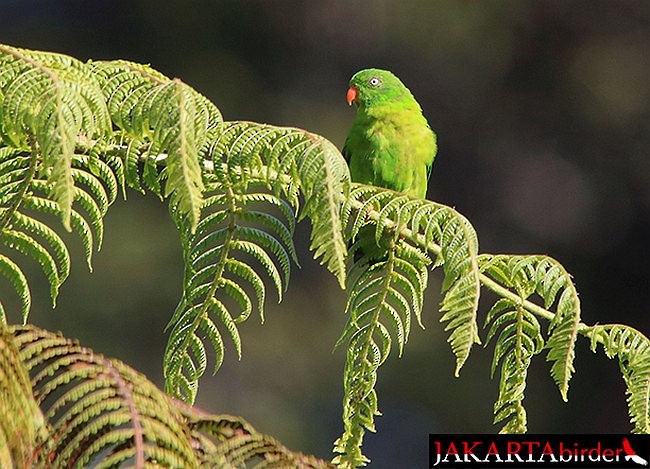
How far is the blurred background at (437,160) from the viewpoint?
33.7ft

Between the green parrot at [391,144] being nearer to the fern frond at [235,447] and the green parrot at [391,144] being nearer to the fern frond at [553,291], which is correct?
the fern frond at [553,291]

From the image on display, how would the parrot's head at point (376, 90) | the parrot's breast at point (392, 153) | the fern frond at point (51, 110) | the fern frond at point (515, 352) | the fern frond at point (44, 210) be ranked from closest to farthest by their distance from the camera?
1. the fern frond at point (51, 110)
2. the fern frond at point (44, 210)
3. the fern frond at point (515, 352)
4. the parrot's breast at point (392, 153)
5. the parrot's head at point (376, 90)

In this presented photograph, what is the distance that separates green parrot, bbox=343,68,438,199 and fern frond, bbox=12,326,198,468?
2491 millimetres

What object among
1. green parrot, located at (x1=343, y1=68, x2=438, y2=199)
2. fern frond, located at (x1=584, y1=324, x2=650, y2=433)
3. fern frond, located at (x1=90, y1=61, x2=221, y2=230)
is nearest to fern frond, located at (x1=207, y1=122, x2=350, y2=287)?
fern frond, located at (x1=90, y1=61, x2=221, y2=230)

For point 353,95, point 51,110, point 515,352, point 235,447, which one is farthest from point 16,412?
point 353,95

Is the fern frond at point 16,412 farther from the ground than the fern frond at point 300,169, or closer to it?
closer to it

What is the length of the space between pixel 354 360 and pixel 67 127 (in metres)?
0.78

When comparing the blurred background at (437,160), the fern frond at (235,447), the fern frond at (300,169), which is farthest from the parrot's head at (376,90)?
the blurred background at (437,160)

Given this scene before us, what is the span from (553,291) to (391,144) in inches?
78.5

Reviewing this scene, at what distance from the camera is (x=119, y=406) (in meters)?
1.24

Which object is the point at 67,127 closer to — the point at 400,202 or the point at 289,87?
the point at 400,202

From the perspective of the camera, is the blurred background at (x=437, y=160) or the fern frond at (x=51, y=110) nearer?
the fern frond at (x=51, y=110)

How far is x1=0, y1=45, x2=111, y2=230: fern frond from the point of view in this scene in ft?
5.03

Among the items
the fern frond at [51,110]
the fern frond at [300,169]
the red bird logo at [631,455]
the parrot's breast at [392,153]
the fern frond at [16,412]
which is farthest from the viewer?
the parrot's breast at [392,153]
